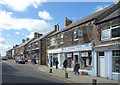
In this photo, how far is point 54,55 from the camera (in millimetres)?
24000

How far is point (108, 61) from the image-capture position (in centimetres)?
1211

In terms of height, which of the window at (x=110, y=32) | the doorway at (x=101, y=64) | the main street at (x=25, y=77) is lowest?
the main street at (x=25, y=77)

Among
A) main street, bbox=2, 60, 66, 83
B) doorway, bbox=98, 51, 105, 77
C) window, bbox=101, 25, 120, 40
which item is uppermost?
window, bbox=101, 25, 120, 40

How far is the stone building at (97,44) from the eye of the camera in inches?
465

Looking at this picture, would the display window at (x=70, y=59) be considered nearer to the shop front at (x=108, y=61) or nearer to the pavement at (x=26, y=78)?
A: the shop front at (x=108, y=61)

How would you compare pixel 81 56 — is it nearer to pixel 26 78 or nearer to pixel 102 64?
pixel 102 64

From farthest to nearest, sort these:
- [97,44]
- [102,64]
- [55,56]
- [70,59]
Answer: [55,56], [70,59], [97,44], [102,64]

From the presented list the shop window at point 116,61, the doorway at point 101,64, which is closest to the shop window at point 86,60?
the doorway at point 101,64

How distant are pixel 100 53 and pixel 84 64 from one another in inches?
115

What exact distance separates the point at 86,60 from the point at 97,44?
273 centimetres

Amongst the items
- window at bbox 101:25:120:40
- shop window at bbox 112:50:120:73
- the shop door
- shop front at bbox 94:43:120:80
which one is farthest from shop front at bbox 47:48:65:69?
shop window at bbox 112:50:120:73

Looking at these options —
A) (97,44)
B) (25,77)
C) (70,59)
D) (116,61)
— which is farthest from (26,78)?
(70,59)

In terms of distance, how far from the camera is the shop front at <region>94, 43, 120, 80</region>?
1149 cm

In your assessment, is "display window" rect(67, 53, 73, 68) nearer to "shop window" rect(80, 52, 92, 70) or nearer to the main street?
"shop window" rect(80, 52, 92, 70)
